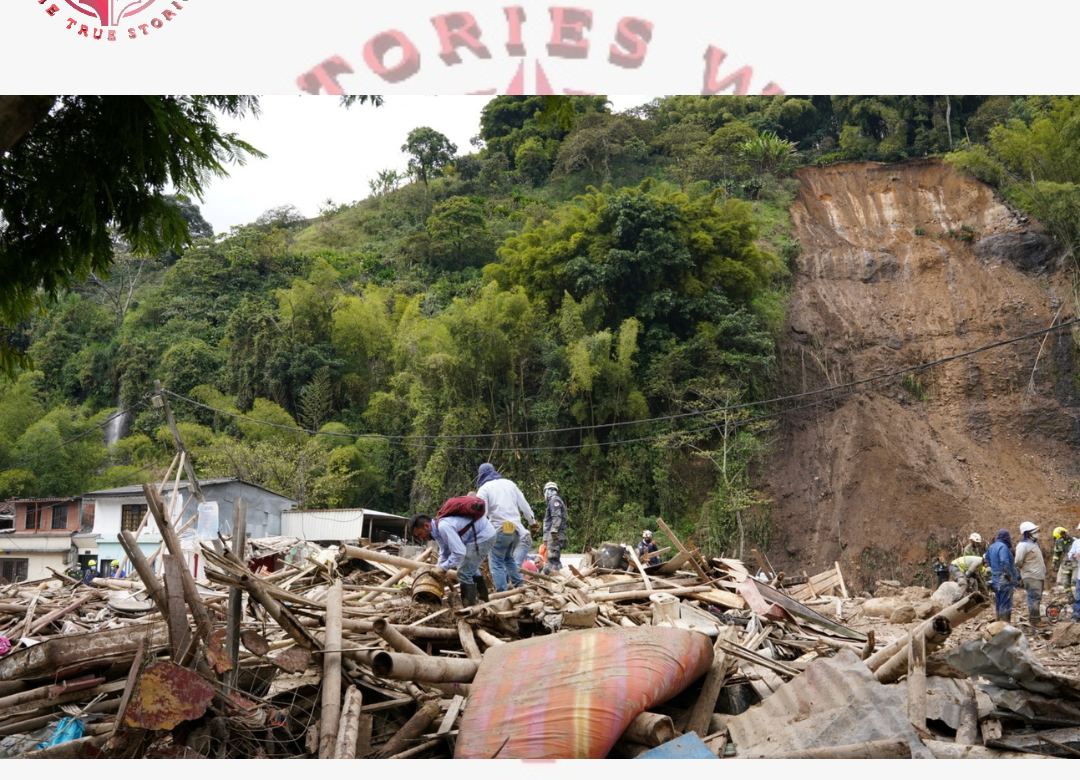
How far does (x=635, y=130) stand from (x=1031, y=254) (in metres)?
21.5

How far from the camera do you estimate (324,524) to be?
87.7ft

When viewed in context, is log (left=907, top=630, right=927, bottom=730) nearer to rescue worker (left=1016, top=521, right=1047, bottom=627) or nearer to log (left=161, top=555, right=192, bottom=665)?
log (left=161, top=555, right=192, bottom=665)

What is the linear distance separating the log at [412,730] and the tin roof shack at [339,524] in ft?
65.8

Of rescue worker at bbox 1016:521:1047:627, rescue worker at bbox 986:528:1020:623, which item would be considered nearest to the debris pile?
rescue worker at bbox 986:528:1020:623

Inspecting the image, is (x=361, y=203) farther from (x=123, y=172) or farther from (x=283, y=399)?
(x=123, y=172)

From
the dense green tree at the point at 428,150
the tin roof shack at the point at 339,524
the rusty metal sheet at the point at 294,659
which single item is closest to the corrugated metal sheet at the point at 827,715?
the rusty metal sheet at the point at 294,659

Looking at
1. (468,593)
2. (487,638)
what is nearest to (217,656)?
(487,638)

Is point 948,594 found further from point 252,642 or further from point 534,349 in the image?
point 534,349

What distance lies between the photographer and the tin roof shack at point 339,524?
25844mm

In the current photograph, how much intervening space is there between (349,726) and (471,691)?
0.81m

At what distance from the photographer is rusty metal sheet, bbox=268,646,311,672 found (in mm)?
5816

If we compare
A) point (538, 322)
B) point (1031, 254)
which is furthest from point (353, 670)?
point (1031, 254)

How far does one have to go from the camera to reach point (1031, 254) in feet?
123

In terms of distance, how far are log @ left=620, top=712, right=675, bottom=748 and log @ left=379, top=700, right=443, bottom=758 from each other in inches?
50.3
